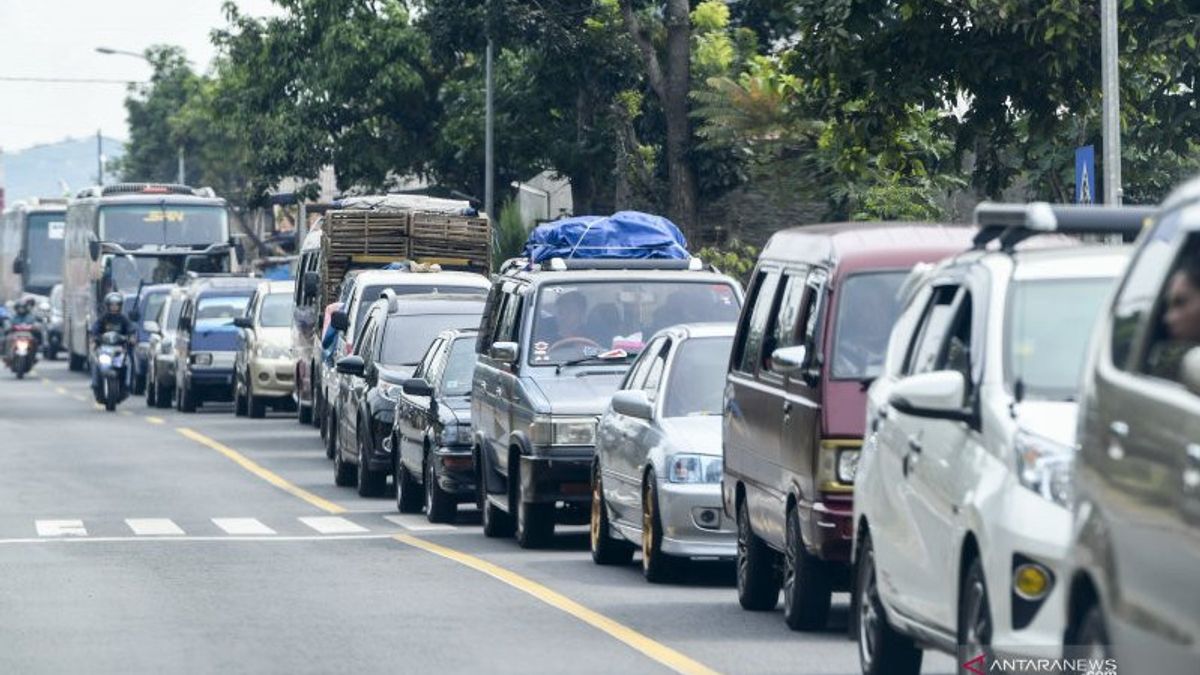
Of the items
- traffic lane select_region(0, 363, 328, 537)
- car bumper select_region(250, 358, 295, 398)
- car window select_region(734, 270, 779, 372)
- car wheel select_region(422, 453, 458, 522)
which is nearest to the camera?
car window select_region(734, 270, 779, 372)

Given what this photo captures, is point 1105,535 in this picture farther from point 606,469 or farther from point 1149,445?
point 606,469

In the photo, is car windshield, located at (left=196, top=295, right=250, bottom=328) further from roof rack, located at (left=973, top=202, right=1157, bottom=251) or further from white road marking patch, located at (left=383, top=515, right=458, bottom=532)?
roof rack, located at (left=973, top=202, right=1157, bottom=251)

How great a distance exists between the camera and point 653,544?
52.0 ft

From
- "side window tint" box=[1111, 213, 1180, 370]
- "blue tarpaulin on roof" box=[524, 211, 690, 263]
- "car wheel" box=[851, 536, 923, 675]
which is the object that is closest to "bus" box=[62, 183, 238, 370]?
"blue tarpaulin on roof" box=[524, 211, 690, 263]

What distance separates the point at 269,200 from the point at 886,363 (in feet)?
161

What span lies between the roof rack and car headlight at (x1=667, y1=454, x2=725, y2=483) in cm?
527

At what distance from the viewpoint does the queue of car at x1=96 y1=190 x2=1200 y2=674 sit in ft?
22.2

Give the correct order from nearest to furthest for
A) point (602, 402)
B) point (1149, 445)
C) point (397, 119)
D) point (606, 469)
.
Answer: point (1149, 445)
point (606, 469)
point (602, 402)
point (397, 119)

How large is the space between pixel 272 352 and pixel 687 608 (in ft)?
82.0

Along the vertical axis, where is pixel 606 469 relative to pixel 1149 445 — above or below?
below

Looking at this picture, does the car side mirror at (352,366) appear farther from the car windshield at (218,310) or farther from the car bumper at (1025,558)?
the car windshield at (218,310)

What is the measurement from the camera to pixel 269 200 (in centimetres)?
5934

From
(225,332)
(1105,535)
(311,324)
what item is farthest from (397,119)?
(1105,535)

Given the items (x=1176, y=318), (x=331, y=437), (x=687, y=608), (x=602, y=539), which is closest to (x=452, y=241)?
(x=331, y=437)
